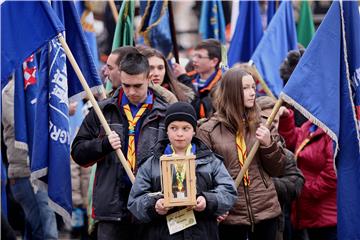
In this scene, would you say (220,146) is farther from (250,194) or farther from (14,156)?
(14,156)

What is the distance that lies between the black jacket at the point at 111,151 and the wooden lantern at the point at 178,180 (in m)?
0.61

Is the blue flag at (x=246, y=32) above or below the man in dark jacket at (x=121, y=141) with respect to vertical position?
above

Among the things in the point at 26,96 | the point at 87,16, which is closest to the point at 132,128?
the point at 26,96

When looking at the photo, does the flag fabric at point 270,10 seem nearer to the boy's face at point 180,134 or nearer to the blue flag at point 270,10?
the blue flag at point 270,10

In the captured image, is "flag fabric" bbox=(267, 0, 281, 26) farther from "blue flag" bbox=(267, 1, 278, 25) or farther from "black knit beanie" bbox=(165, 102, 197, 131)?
"black knit beanie" bbox=(165, 102, 197, 131)

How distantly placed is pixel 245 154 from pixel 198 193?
Answer: 78 centimetres

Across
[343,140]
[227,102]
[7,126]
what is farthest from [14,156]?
[343,140]

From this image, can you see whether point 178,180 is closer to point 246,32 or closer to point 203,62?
point 203,62

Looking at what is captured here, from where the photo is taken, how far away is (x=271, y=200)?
7336 mm

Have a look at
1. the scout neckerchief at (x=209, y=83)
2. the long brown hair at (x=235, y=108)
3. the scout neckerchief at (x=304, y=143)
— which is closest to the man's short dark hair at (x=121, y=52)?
the long brown hair at (x=235, y=108)

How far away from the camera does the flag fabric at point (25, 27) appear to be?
7309mm

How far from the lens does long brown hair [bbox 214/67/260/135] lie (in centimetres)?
744

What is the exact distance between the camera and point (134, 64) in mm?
7172

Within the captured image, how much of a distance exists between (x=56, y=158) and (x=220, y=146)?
140 centimetres
